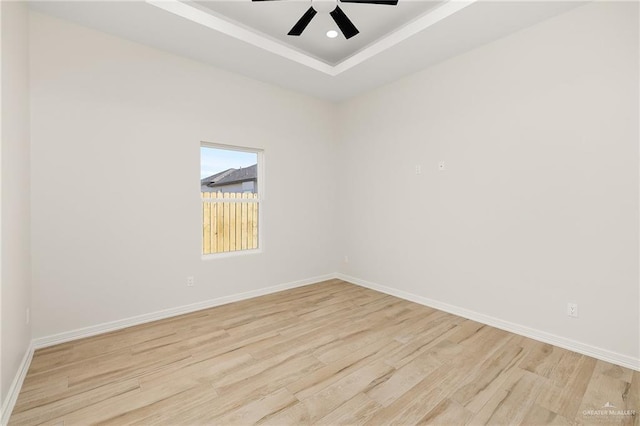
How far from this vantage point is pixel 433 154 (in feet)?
12.0

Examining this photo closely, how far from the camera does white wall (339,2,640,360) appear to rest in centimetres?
239

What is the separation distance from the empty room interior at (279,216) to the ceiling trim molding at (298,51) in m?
0.03

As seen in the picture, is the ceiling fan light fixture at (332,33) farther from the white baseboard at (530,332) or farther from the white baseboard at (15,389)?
the white baseboard at (15,389)

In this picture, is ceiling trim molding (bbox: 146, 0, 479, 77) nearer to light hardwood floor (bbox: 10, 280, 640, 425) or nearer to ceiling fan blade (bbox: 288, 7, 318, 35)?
ceiling fan blade (bbox: 288, 7, 318, 35)

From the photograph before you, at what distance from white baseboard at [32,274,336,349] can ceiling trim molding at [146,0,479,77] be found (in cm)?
306

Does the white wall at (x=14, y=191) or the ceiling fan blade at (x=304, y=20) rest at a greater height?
the ceiling fan blade at (x=304, y=20)

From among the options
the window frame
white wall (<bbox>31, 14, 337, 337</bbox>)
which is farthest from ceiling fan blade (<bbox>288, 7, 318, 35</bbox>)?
the window frame

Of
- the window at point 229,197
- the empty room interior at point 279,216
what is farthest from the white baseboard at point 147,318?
the window at point 229,197

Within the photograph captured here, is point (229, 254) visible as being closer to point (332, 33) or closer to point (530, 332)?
point (332, 33)

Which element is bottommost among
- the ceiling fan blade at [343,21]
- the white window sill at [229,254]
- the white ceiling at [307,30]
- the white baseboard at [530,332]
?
the white baseboard at [530,332]

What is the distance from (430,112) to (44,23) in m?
4.09

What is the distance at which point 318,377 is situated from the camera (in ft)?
7.13

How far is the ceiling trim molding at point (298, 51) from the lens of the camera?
2662 mm

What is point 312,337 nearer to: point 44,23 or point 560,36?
point 560,36
